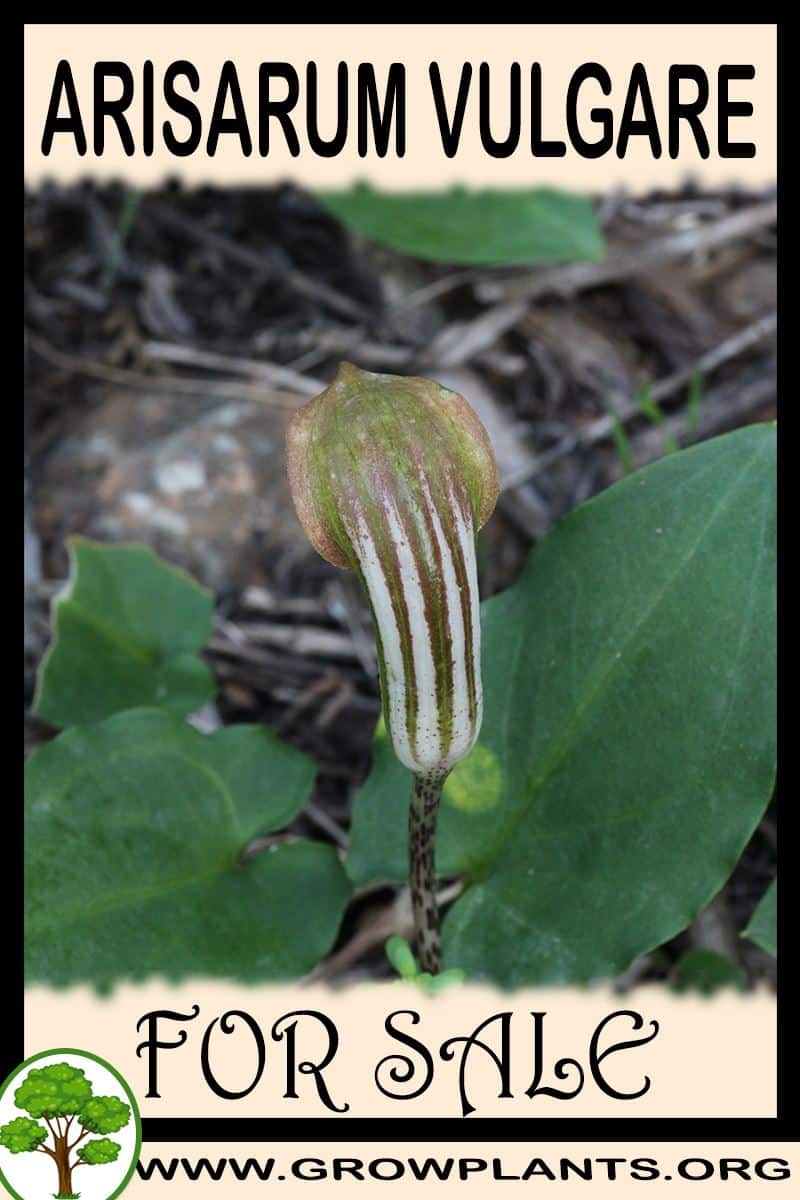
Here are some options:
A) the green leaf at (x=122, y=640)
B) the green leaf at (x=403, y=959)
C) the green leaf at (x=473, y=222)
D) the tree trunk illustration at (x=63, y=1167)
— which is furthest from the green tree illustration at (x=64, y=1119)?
the green leaf at (x=473, y=222)

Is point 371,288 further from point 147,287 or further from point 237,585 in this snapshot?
point 237,585

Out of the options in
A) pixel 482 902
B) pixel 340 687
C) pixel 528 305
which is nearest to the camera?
pixel 482 902

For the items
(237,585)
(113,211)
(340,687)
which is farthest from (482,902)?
(113,211)

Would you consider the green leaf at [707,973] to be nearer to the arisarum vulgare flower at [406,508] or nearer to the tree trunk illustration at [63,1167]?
the arisarum vulgare flower at [406,508]

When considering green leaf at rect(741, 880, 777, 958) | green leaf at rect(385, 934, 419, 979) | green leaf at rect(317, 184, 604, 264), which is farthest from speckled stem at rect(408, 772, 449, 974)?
green leaf at rect(317, 184, 604, 264)
